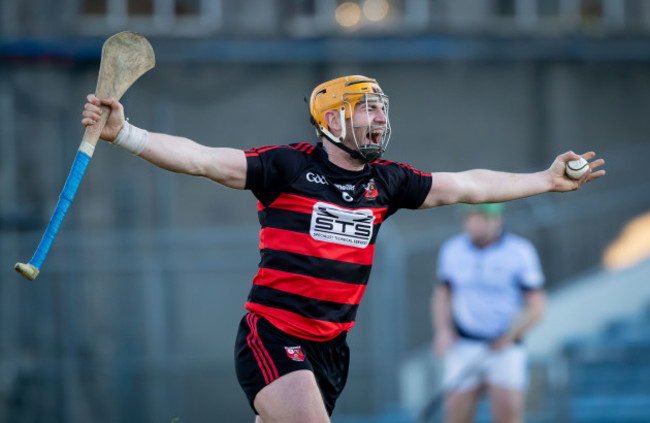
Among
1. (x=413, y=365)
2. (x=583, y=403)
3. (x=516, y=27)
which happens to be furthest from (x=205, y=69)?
(x=583, y=403)

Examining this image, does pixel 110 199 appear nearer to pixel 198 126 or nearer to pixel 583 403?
pixel 198 126

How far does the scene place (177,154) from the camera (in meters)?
4.17

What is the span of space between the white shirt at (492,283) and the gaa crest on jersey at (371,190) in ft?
10.2

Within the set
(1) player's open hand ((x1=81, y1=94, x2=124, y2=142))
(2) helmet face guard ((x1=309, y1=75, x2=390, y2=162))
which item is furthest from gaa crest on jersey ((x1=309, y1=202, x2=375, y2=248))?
(1) player's open hand ((x1=81, y1=94, x2=124, y2=142))

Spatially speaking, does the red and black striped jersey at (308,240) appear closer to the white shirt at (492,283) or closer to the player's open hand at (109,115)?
the player's open hand at (109,115)

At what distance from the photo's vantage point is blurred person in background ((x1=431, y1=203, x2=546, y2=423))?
290 inches

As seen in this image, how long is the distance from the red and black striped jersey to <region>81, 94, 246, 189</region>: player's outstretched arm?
8 centimetres

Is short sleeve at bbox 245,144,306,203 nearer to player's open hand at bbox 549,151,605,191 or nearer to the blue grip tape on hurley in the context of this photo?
the blue grip tape on hurley

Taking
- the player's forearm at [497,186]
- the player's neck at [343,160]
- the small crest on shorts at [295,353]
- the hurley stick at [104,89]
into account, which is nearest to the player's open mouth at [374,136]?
the player's neck at [343,160]

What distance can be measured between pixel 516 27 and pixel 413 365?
6.47 meters

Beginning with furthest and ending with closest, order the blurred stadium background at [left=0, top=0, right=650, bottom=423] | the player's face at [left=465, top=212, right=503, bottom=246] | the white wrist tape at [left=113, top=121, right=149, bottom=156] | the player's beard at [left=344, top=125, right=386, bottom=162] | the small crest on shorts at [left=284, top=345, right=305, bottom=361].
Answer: the blurred stadium background at [left=0, top=0, right=650, bottom=423] → the player's face at [left=465, top=212, right=503, bottom=246] → the player's beard at [left=344, top=125, right=386, bottom=162] → the small crest on shorts at [left=284, top=345, right=305, bottom=361] → the white wrist tape at [left=113, top=121, right=149, bottom=156]

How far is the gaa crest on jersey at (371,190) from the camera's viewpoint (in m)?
4.65

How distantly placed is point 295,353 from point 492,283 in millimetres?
3552

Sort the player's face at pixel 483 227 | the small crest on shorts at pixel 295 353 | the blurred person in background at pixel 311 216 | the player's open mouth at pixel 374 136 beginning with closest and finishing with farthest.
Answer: the blurred person in background at pixel 311 216 < the small crest on shorts at pixel 295 353 < the player's open mouth at pixel 374 136 < the player's face at pixel 483 227
